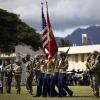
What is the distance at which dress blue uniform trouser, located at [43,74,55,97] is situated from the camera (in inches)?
875

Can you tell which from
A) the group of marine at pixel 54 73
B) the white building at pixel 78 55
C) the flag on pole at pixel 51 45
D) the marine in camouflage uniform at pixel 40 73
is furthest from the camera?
the white building at pixel 78 55

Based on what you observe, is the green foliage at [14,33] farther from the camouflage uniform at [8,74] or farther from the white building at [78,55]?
the camouflage uniform at [8,74]

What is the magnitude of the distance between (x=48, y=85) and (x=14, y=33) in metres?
39.4

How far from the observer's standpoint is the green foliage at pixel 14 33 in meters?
58.5

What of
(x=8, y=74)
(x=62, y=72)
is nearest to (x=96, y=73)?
(x=62, y=72)

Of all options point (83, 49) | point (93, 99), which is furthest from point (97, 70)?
point (83, 49)

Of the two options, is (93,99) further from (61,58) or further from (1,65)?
(1,65)

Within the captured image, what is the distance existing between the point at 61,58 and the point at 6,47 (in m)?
37.1

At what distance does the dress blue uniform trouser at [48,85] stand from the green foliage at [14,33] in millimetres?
35685

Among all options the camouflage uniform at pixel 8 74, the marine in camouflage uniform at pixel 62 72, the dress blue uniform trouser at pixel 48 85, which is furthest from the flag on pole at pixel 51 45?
the camouflage uniform at pixel 8 74

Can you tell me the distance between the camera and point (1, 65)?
90.4ft

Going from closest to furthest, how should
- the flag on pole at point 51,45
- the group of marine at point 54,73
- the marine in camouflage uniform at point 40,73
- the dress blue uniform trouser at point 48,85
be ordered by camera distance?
the group of marine at point 54,73 → the dress blue uniform trouser at point 48,85 → the marine in camouflage uniform at point 40,73 → the flag on pole at point 51,45

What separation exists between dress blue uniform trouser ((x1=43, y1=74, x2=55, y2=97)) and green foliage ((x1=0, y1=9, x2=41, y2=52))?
35685mm

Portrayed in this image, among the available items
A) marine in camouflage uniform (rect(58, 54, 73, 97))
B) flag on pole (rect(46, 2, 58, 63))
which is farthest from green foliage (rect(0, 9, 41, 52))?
marine in camouflage uniform (rect(58, 54, 73, 97))
